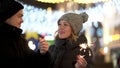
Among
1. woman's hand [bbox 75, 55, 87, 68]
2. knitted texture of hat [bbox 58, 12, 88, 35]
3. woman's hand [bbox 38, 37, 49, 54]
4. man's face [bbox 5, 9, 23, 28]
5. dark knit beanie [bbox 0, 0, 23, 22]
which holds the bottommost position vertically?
woman's hand [bbox 75, 55, 87, 68]

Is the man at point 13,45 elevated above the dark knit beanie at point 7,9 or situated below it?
below

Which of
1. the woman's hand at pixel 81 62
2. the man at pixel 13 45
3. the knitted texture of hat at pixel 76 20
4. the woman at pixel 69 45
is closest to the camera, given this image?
the man at pixel 13 45

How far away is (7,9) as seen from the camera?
89.0 inches

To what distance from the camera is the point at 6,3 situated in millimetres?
2287

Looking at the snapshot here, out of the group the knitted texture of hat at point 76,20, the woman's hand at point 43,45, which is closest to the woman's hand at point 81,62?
the woman's hand at point 43,45

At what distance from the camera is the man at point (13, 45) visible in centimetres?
218

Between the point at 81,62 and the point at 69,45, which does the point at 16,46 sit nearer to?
the point at 81,62

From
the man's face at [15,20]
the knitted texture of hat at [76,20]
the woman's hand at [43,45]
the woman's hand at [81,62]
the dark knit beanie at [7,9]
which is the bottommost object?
the woman's hand at [81,62]

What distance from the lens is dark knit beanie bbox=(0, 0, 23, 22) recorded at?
225 centimetres

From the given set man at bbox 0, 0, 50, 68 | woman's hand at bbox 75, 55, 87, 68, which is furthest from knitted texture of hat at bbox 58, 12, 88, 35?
man at bbox 0, 0, 50, 68

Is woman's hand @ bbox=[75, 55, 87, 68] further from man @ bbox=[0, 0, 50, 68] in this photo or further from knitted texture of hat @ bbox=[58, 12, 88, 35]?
knitted texture of hat @ bbox=[58, 12, 88, 35]

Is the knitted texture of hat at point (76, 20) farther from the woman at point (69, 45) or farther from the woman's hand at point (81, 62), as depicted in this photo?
the woman's hand at point (81, 62)

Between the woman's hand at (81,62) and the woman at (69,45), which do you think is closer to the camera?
the woman's hand at (81,62)

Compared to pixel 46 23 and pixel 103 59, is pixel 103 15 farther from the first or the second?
pixel 103 59
